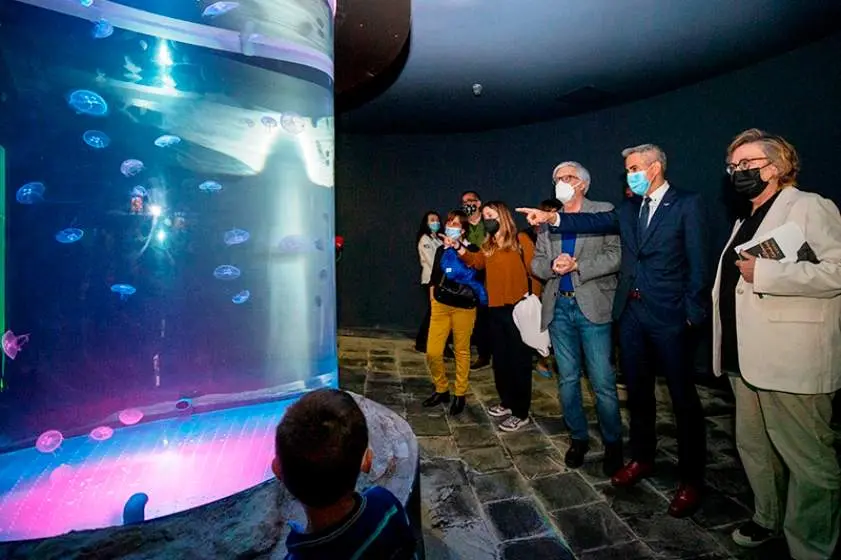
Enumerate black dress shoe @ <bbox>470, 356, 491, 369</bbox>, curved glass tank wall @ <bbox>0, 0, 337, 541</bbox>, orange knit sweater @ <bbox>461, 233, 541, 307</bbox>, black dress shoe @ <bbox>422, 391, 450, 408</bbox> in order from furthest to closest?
black dress shoe @ <bbox>470, 356, 491, 369</bbox>
black dress shoe @ <bbox>422, 391, 450, 408</bbox>
orange knit sweater @ <bbox>461, 233, 541, 307</bbox>
curved glass tank wall @ <bbox>0, 0, 337, 541</bbox>

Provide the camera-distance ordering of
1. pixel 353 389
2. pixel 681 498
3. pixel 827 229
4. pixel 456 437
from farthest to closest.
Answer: pixel 353 389 → pixel 456 437 → pixel 681 498 → pixel 827 229

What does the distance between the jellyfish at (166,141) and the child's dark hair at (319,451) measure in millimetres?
2970

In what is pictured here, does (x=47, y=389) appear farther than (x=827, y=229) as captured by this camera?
Yes

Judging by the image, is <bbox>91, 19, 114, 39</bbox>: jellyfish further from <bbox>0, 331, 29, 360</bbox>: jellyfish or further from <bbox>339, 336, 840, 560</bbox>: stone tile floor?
<bbox>339, 336, 840, 560</bbox>: stone tile floor

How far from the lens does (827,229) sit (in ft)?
6.95

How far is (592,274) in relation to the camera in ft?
10.2

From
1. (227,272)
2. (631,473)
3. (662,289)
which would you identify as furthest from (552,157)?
(227,272)

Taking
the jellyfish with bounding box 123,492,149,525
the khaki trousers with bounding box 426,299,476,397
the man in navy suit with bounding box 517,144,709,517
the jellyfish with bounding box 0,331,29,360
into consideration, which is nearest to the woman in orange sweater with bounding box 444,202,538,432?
the khaki trousers with bounding box 426,299,476,397

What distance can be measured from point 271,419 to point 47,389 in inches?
75.9

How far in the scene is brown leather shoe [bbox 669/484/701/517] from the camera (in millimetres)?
2791

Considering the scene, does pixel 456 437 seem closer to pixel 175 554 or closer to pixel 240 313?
pixel 240 313

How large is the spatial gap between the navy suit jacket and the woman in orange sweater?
1316 mm

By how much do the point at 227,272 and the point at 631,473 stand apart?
363 cm

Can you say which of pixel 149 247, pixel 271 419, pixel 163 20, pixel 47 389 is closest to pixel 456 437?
pixel 271 419
